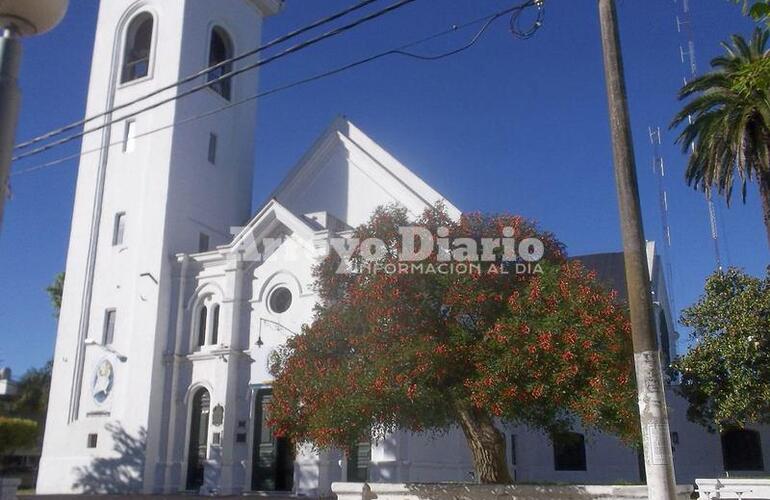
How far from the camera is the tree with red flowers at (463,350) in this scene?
1336 centimetres

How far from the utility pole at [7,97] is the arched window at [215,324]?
21.7 metres

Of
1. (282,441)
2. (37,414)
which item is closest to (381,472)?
(282,441)

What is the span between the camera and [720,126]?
933 inches

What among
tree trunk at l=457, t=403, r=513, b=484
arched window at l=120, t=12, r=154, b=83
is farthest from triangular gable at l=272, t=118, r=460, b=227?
tree trunk at l=457, t=403, r=513, b=484

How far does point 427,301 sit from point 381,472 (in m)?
8.88

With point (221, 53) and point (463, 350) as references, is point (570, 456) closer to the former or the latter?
point (463, 350)

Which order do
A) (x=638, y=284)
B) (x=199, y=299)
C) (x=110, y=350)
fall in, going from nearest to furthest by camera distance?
(x=638, y=284), (x=199, y=299), (x=110, y=350)

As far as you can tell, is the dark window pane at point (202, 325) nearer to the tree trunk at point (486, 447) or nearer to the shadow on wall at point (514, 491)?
the tree trunk at point (486, 447)

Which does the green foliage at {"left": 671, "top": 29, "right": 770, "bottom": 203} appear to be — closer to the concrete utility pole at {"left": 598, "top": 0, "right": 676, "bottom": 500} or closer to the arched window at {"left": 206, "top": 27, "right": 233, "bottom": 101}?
the concrete utility pole at {"left": 598, "top": 0, "right": 676, "bottom": 500}

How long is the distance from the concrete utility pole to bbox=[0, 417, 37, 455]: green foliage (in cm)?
3751

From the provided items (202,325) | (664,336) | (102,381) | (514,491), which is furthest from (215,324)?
(664,336)

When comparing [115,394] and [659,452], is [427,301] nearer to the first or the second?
[659,452]

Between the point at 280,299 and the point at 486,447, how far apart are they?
12173mm

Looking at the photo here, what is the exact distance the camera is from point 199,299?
2733 centimetres
